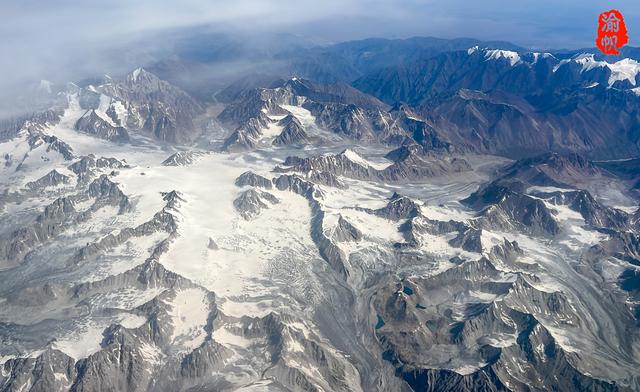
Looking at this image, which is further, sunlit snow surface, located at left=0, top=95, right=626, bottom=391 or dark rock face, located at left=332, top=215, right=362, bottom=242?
dark rock face, located at left=332, top=215, right=362, bottom=242

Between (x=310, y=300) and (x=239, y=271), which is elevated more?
(x=239, y=271)

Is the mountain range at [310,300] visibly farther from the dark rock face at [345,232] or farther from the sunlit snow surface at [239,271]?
the sunlit snow surface at [239,271]

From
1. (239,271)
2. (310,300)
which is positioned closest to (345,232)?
(310,300)

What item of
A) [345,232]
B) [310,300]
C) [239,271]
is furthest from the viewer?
[345,232]

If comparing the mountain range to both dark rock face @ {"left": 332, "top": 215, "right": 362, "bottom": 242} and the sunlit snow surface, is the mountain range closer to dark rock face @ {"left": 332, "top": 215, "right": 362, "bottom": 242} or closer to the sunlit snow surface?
dark rock face @ {"left": 332, "top": 215, "right": 362, "bottom": 242}

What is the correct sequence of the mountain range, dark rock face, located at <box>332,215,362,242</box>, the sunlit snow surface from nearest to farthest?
1. the mountain range
2. the sunlit snow surface
3. dark rock face, located at <box>332,215,362,242</box>

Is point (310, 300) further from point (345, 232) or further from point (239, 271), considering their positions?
point (345, 232)

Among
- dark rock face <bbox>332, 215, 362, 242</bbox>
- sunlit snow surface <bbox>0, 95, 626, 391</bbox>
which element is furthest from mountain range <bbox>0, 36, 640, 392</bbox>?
sunlit snow surface <bbox>0, 95, 626, 391</bbox>

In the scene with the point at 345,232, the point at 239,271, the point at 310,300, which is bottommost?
the point at 310,300

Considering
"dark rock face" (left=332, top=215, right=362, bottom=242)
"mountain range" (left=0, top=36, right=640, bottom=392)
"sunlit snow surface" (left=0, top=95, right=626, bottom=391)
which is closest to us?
"mountain range" (left=0, top=36, right=640, bottom=392)

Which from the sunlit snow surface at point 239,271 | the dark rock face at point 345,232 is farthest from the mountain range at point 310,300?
the sunlit snow surface at point 239,271

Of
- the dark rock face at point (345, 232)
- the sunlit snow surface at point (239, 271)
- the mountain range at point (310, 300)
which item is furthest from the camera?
the dark rock face at point (345, 232)
